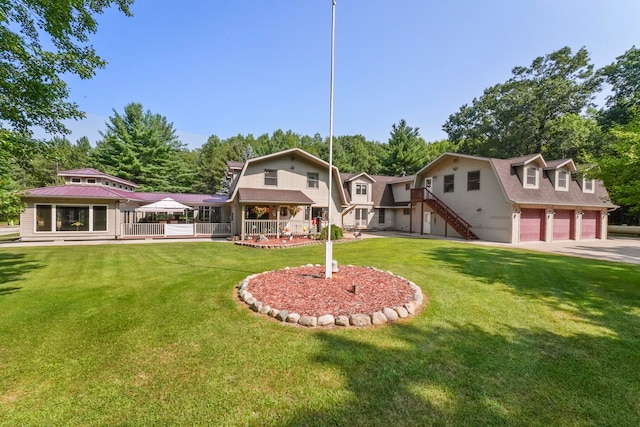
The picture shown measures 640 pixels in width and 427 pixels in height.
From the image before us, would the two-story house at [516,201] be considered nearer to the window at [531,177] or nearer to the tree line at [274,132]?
the window at [531,177]

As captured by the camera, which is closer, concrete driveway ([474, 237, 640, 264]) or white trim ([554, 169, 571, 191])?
concrete driveway ([474, 237, 640, 264])

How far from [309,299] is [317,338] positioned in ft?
4.48

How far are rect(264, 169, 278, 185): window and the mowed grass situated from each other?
42.0 ft

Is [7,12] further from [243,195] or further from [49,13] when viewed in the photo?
[243,195]

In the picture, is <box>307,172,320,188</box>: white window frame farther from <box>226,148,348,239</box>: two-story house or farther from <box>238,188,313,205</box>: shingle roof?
<box>238,188,313,205</box>: shingle roof

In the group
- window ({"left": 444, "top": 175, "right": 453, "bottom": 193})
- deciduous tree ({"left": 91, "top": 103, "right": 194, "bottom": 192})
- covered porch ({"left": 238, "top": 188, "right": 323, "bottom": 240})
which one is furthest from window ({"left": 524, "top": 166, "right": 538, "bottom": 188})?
deciduous tree ({"left": 91, "top": 103, "right": 194, "bottom": 192})

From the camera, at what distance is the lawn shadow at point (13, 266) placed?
24.9 feet

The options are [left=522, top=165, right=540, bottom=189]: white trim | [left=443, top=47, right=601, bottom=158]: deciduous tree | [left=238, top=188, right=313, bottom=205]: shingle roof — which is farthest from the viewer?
[left=443, top=47, right=601, bottom=158]: deciduous tree

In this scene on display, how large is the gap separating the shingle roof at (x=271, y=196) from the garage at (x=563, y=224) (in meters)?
17.1

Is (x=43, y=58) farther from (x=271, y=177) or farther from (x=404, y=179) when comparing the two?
(x=404, y=179)

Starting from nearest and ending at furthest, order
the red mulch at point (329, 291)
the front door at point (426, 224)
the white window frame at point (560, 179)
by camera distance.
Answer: the red mulch at point (329, 291) < the white window frame at point (560, 179) < the front door at point (426, 224)

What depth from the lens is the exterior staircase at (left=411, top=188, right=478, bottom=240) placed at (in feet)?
64.0

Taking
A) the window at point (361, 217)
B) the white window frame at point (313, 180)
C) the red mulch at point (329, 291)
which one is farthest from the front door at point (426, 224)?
the red mulch at point (329, 291)

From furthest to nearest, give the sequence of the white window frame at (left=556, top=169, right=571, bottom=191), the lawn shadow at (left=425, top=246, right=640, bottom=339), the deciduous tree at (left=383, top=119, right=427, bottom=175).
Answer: the deciduous tree at (left=383, top=119, right=427, bottom=175)
the white window frame at (left=556, top=169, right=571, bottom=191)
the lawn shadow at (left=425, top=246, right=640, bottom=339)
